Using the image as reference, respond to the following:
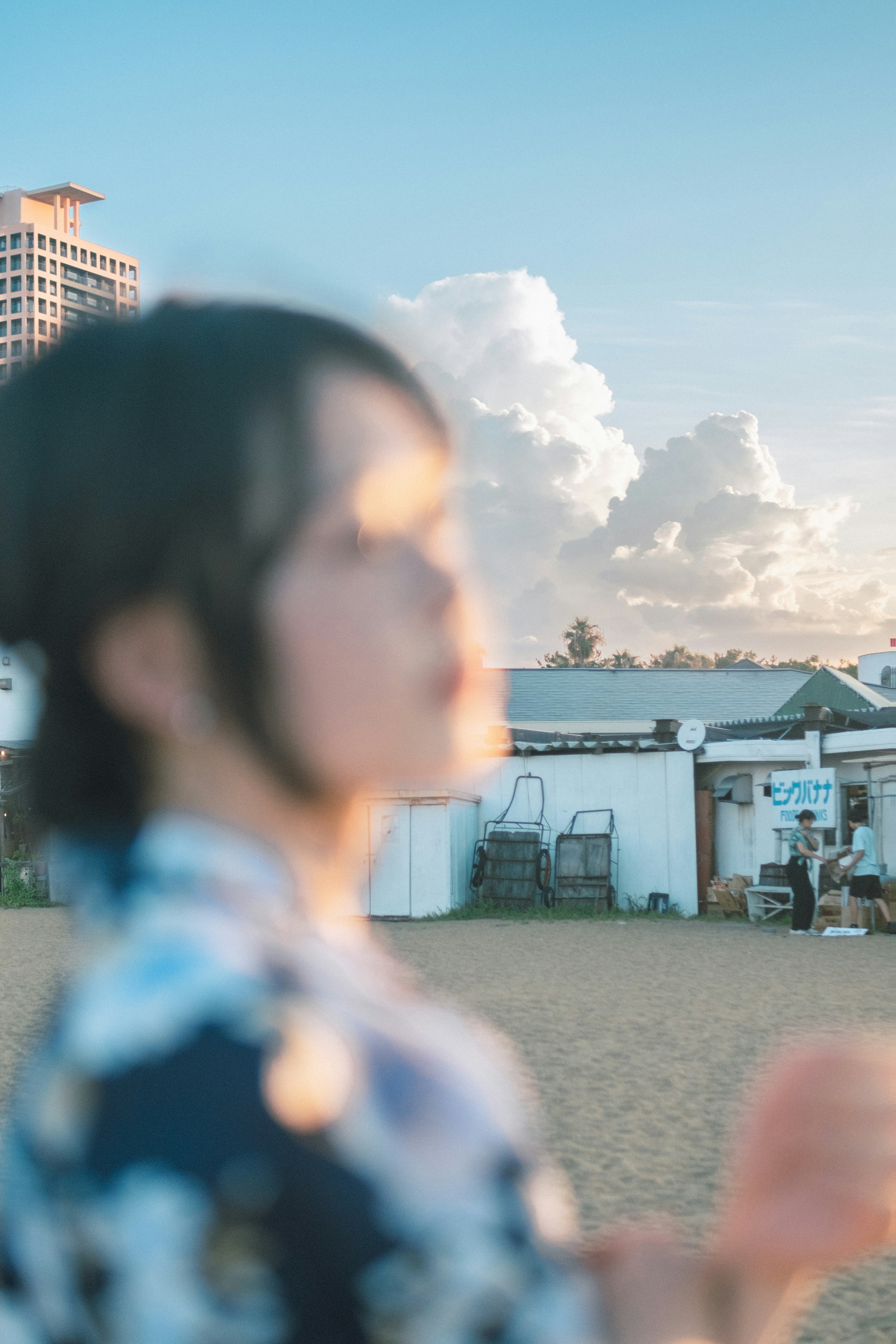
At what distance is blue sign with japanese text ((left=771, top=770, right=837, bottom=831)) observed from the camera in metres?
16.8

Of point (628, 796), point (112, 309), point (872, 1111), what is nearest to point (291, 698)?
point (112, 309)

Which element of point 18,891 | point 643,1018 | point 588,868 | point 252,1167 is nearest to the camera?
point 252,1167

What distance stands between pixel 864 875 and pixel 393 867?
7836 millimetres

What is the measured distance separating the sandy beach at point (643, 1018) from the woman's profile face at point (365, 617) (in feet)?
0.89

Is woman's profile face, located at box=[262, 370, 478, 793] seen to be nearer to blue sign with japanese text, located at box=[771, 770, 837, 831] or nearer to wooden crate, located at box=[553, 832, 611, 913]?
blue sign with japanese text, located at box=[771, 770, 837, 831]

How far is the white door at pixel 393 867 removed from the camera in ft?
64.7

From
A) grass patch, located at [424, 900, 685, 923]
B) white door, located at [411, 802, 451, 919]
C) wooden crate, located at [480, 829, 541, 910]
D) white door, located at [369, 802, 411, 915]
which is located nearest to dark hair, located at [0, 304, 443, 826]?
grass patch, located at [424, 900, 685, 923]

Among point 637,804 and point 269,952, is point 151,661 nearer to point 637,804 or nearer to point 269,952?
point 269,952

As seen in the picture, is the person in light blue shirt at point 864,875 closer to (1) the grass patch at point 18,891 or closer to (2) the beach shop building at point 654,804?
(2) the beach shop building at point 654,804

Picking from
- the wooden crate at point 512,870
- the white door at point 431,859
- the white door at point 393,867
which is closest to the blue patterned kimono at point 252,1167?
the white door at point 393,867

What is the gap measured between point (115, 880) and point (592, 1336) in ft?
1.05

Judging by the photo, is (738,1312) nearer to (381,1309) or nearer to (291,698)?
(381,1309)

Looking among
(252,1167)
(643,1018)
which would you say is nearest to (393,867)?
(643,1018)

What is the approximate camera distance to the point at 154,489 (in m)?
0.64
